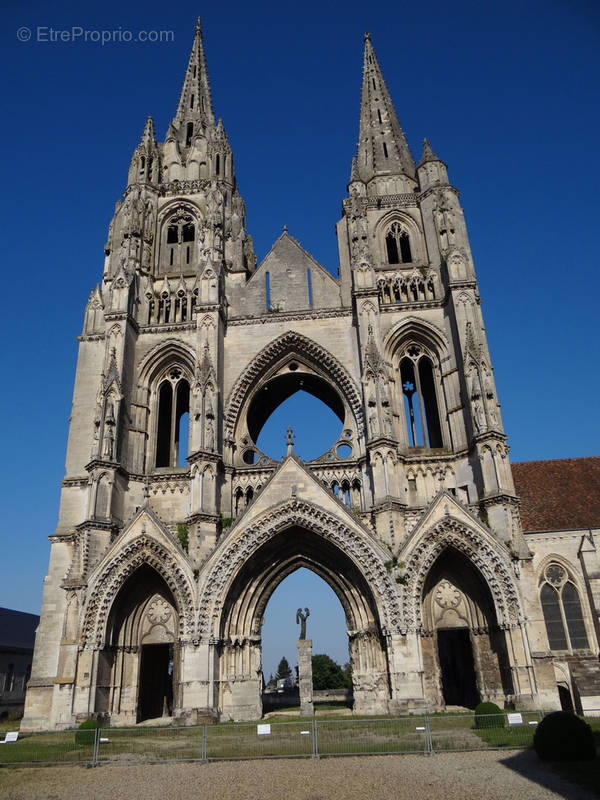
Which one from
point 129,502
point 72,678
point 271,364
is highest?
point 271,364

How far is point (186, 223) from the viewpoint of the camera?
30391 mm

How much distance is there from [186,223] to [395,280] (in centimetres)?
1107

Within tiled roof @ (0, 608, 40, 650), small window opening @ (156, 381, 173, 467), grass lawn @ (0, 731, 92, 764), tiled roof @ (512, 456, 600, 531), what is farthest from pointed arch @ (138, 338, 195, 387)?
tiled roof @ (0, 608, 40, 650)

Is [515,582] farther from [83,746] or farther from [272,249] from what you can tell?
[272,249]

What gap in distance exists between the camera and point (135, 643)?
68.2 ft

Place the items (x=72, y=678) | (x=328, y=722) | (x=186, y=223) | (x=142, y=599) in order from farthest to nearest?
(x=186, y=223)
(x=142, y=599)
(x=72, y=678)
(x=328, y=722)

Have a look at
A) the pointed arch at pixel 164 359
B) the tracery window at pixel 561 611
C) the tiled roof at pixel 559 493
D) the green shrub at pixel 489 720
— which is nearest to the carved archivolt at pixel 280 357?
the pointed arch at pixel 164 359

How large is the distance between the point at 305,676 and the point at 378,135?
26.2 m

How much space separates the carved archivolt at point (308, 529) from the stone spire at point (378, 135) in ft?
59.7

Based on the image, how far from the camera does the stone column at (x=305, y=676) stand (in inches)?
803

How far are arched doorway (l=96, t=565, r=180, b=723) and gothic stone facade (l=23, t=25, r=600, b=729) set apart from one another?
0.24 feet

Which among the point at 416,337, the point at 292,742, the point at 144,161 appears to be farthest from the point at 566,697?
the point at 144,161

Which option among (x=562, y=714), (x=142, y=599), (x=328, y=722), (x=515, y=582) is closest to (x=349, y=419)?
(x=515, y=582)

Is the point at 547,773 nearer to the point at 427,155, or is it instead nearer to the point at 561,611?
the point at 561,611
